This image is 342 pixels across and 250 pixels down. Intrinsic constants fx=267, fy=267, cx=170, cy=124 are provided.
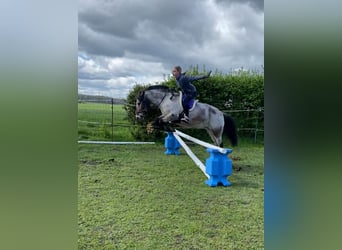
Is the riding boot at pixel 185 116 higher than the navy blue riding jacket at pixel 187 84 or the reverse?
the reverse

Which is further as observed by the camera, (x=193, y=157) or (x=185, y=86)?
(x=193, y=157)

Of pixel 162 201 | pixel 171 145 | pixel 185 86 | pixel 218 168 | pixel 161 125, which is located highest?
pixel 185 86

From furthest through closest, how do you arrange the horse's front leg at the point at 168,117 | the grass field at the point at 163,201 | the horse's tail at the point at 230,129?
the horse's front leg at the point at 168,117, the horse's tail at the point at 230,129, the grass field at the point at 163,201

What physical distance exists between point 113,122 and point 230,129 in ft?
2.03

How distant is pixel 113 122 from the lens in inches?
56.7

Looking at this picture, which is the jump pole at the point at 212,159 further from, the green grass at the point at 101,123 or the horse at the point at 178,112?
the green grass at the point at 101,123

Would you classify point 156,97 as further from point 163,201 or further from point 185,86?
point 163,201

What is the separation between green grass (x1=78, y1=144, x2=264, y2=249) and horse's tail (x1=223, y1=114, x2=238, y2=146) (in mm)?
49

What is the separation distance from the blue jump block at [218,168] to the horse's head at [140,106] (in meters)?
0.44

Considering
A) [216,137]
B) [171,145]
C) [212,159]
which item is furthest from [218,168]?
[171,145]

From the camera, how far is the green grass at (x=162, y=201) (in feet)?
4.07

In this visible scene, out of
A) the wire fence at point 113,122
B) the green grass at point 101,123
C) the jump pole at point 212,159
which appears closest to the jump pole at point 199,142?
the jump pole at point 212,159
